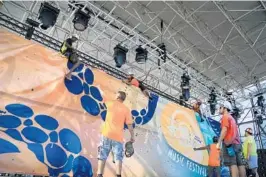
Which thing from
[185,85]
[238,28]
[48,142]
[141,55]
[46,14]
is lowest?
[48,142]

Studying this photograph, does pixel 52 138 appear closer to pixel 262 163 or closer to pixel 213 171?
pixel 213 171

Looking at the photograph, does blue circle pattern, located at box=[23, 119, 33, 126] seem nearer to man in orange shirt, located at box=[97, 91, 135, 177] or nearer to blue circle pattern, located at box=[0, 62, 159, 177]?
blue circle pattern, located at box=[0, 62, 159, 177]

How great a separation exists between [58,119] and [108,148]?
34.4 inches

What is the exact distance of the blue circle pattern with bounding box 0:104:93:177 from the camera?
297 cm

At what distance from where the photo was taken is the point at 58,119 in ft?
11.3

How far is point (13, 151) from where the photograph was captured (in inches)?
113

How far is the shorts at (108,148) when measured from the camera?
327 centimetres

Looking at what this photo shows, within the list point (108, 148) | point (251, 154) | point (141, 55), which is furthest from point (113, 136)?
point (141, 55)

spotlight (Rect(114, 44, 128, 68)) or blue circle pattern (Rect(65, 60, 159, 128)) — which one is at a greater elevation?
spotlight (Rect(114, 44, 128, 68))

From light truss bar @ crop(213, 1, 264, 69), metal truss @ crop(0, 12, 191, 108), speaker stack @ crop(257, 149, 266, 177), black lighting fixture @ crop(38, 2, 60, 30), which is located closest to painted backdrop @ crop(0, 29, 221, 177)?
metal truss @ crop(0, 12, 191, 108)

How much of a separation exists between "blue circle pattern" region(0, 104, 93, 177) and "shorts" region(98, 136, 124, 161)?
37 cm

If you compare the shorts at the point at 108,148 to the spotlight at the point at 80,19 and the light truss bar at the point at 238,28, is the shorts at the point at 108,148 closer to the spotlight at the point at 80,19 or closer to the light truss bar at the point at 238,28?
the spotlight at the point at 80,19

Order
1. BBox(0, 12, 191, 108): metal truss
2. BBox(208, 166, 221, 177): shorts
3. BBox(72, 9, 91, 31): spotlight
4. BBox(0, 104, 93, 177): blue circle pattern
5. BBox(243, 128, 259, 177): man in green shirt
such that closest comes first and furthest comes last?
BBox(0, 104, 93, 177): blue circle pattern
BBox(0, 12, 191, 108): metal truss
BBox(208, 166, 221, 177): shorts
BBox(243, 128, 259, 177): man in green shirt
BBox(72, 9, 91, 31): spotlight

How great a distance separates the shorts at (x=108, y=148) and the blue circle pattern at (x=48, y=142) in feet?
1.23
